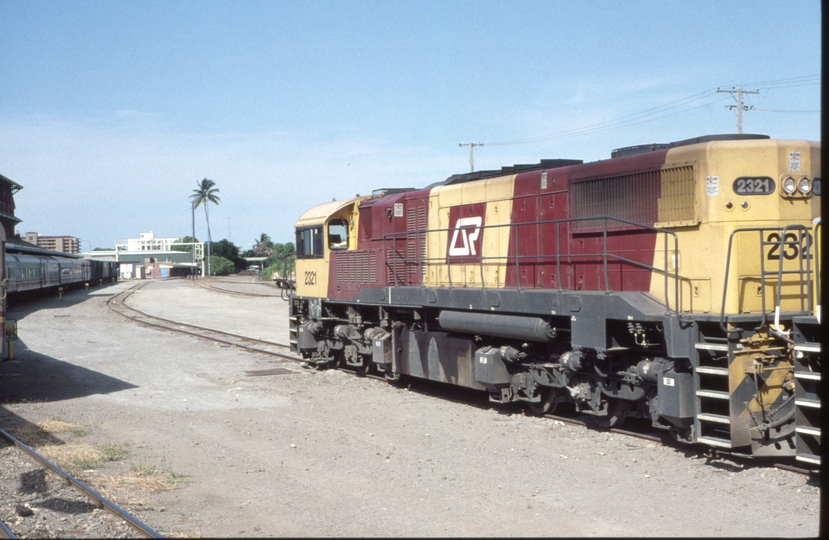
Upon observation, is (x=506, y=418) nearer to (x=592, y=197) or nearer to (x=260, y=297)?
(x=592, y=197)

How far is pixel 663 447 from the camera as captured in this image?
345 inches

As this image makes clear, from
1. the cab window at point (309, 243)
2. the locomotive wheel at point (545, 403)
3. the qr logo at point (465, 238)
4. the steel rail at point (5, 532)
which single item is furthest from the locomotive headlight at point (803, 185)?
the cab window at point (309, 243)

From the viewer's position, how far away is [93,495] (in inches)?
282

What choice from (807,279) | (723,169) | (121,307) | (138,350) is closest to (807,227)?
(807,279)

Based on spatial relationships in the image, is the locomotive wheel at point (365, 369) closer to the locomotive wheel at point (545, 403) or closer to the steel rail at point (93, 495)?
the locomotive wheel at point (545, 403)

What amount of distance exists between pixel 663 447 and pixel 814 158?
371cm

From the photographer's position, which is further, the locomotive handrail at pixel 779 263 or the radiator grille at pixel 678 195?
the radiator grille at pixel 678 195

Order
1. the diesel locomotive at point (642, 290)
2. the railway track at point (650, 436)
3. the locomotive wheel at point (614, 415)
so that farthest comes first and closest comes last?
1. the locomotive wheel at point (614, 415)
2. the diesel locomotive at point (642, 290)
3. the railway track at point (650, 436)

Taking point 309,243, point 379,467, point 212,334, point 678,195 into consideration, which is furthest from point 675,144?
point 212,334

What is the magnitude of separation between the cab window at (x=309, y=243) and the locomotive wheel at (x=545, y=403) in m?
6.95

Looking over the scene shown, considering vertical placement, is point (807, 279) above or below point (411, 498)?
above

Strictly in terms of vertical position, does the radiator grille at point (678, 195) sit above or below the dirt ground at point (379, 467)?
above

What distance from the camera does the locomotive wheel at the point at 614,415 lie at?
9.54 meters

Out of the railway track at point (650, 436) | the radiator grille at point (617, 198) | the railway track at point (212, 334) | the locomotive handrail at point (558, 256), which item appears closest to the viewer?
the railway track at point (650, 436)
